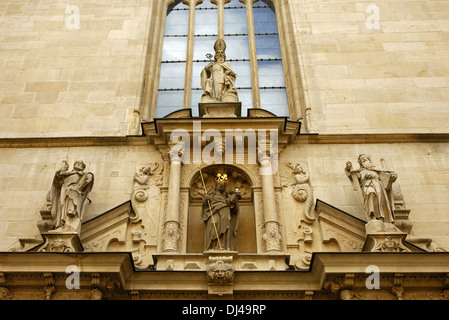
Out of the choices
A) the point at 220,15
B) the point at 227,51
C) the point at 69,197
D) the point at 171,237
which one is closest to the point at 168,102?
the point at 227,51

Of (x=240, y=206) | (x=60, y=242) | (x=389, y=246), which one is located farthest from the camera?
(x=240, y=206)

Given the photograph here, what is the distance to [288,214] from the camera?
8.81m

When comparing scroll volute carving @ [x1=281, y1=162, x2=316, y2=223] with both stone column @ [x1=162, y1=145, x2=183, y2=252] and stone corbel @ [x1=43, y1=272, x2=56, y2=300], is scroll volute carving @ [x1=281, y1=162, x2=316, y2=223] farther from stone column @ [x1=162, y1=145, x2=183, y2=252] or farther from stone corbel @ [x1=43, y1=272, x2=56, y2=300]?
stone corbel @ [x1=43, y1=272, x2=56, y2=300]

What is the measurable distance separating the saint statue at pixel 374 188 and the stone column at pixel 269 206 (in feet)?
4.25

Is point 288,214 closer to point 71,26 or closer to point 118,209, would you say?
point 118,209

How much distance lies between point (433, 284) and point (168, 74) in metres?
7.49

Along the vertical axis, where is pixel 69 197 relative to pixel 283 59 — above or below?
below

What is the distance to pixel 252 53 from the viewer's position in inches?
493

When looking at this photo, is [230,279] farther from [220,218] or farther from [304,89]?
[304,89]

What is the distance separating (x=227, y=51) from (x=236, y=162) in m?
4.31

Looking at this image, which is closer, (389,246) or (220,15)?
(389,246)

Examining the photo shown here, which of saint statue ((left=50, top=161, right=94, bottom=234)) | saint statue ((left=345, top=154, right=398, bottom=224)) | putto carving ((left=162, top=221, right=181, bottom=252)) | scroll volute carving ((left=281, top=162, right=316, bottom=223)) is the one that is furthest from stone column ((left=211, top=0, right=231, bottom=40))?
putto carving ((left=162, top=221, right=181, bottom=252))

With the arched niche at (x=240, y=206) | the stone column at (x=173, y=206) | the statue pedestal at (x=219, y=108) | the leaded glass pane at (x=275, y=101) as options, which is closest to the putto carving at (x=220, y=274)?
the stone column at (x=173, y=206)
